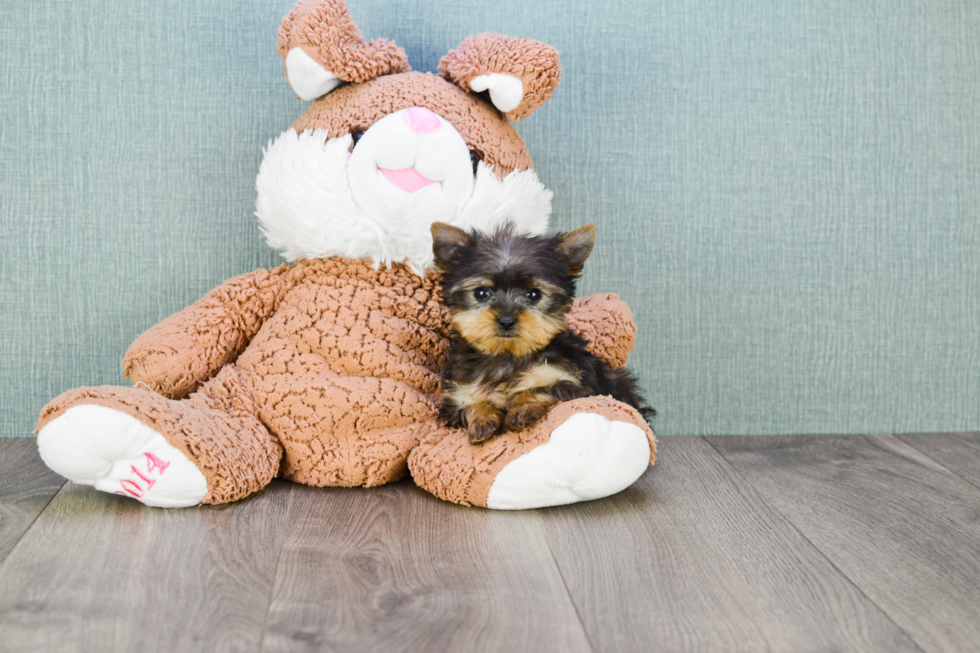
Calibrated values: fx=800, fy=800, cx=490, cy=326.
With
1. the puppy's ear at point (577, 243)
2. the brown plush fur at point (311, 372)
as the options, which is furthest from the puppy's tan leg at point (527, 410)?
→ the puppy's ear at point (577, 243)

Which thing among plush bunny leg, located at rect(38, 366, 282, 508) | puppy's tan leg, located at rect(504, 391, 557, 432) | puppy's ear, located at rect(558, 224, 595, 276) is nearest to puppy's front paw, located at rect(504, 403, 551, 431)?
puppy's tan leg, located at rect(504, 391, 557, 432)

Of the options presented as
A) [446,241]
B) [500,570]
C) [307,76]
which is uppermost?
[307,76]

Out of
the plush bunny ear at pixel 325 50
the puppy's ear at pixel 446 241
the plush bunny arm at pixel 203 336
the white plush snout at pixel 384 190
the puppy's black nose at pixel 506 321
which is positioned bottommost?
the plush bunny arm at pixel 203 336

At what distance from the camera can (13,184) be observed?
2.10 metres

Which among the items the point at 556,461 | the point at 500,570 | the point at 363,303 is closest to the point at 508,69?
the point at 363,303

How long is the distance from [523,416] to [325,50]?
2.99 feet

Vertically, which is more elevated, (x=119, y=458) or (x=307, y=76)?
(x=307, y=76)

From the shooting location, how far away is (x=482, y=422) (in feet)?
5.32

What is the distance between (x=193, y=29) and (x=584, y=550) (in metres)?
1.65

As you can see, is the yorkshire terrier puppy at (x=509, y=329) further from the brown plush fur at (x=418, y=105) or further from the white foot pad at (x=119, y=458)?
the white foot pad at (x=119, y=458)

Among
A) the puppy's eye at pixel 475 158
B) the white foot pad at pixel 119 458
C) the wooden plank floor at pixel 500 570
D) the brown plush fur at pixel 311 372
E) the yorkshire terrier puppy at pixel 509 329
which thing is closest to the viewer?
the wooden plank floor at pixel 500 570

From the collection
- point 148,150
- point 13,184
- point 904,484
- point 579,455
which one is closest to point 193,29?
point 148,150

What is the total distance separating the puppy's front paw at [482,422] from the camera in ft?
5.31

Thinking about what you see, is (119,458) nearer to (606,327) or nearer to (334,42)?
(334,42)
